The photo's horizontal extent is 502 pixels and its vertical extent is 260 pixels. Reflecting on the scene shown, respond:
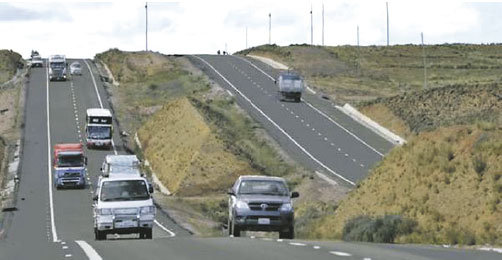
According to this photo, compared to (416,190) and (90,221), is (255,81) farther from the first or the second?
(416,190)

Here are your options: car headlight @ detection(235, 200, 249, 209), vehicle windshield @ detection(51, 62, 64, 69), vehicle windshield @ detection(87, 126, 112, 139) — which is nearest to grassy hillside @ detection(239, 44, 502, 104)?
vehicle windshield @ detection(51, 62, 64, 69)

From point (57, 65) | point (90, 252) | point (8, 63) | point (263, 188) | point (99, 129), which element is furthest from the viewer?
point (8, 63)

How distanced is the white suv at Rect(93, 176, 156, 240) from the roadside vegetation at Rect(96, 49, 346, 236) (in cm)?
1268

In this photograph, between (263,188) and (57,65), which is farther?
(57,65)

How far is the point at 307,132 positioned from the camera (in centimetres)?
8900

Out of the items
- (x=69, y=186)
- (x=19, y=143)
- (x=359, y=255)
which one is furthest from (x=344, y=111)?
(x=359, y=255)

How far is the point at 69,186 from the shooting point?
2766 inches

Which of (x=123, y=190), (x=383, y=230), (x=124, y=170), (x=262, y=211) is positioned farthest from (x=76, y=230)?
(x=383, y=230)

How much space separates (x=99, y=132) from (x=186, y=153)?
8642mm

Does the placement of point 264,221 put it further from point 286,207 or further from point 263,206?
point 286,207

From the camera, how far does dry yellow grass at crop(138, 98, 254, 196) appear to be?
74.9 m

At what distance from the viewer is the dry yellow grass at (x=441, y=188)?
105ft

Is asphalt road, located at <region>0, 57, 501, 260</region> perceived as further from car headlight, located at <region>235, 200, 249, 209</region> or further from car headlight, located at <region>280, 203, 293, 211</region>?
car headlight, located at <region>280, 203, 293, 211</region>

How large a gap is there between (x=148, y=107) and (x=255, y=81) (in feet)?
53.5
